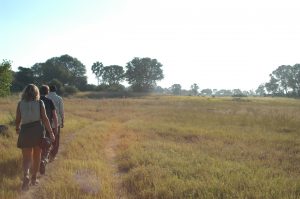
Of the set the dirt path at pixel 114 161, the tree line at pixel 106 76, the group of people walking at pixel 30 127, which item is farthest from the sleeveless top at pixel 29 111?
the tree line at pixel 106 76

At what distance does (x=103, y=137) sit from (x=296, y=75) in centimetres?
13763

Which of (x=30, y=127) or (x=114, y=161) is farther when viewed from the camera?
(x=114, y=161)

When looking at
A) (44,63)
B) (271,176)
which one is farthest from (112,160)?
(44,63)

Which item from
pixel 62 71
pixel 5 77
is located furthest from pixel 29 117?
pixel 62 71

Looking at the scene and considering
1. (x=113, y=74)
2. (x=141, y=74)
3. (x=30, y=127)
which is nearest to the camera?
(x=30, y=127)

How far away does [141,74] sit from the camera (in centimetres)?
11869

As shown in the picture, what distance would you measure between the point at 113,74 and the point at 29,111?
395ft

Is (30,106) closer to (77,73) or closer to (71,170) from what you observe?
(71,170)

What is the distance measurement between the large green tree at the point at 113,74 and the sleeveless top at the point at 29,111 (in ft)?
386

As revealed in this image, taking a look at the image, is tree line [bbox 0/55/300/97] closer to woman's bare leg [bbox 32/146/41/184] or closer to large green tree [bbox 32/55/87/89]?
large green tree [bbox 32/55/87/89]

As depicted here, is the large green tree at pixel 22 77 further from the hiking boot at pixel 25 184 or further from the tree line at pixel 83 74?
the hiking boot at pixel 25 184

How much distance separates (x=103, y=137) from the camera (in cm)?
1725

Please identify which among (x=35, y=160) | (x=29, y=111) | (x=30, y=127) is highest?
(x=29, y=111)

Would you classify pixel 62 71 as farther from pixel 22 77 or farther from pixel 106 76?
pixel 106 76
